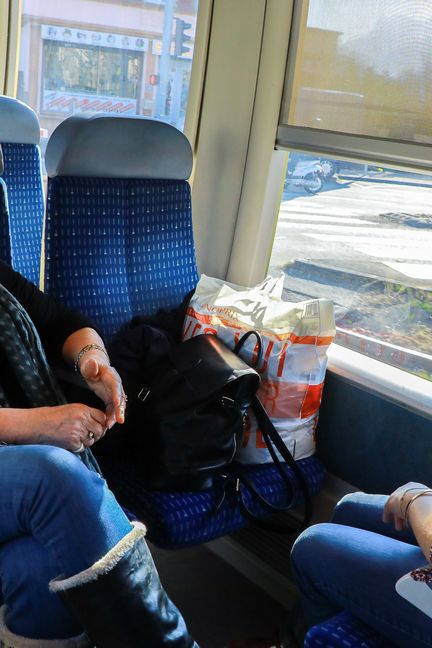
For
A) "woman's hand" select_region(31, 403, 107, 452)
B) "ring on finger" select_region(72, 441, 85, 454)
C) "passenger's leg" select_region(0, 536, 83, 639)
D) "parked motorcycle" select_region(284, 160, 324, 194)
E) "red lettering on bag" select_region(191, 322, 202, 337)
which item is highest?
"parked motorcycle" select_region(284, 160, 324, 194)

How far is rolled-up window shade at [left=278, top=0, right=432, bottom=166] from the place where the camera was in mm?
2100

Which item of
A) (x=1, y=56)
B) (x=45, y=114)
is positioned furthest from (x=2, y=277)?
(x=1, y=56)

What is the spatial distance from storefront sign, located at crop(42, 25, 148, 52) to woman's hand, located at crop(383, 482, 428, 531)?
2.24m

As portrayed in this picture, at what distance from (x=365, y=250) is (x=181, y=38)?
1.17m

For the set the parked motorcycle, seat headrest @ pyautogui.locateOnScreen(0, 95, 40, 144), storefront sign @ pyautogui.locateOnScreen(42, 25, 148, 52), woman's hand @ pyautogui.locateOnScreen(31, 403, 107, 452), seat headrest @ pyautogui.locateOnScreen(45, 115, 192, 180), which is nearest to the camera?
woman's hand @ pyautogui.locateOnScreen(31, 403, 107, 452)

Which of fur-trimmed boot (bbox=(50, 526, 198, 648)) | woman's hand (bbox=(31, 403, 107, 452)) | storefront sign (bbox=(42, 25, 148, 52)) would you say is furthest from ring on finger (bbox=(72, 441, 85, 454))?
storefront sign (bbox=(42, 25, 148, 52))

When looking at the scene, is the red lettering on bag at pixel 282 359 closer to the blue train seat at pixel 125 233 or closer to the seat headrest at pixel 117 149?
the blue train seat at pixel 125 233

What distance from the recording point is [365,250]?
2.39m

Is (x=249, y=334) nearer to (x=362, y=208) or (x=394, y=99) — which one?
(x=362, y=208)

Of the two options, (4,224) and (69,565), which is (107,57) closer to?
(4,224)

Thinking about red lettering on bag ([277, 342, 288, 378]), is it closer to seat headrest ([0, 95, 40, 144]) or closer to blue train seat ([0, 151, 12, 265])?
blue train seat ([0, 151, 12, 265])

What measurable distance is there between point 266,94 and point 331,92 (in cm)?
29

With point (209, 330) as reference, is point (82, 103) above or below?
above

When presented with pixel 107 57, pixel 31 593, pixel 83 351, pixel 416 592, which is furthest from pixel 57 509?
pixel 107 57
